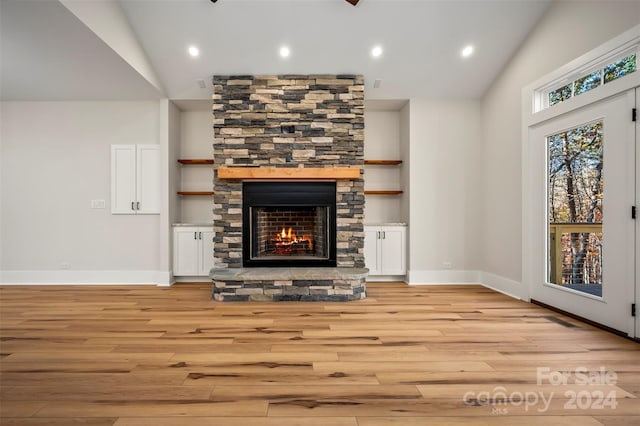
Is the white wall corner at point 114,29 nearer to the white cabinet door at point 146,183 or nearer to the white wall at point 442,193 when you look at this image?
the white cabinet door at point 146,183

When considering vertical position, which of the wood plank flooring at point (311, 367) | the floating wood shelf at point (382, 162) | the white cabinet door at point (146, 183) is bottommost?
the wood plank flooring at point (311, 367)

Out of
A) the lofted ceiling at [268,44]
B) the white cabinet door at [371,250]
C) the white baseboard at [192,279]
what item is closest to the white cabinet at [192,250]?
the white baseboard at [192,279]

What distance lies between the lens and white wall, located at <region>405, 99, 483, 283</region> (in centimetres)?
511

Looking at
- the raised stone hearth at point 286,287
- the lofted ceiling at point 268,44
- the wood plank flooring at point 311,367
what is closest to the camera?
the wood plank flooring at point 311,367

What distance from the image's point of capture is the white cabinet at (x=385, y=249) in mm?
5145

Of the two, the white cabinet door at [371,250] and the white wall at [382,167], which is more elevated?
the white wall at [382,167]

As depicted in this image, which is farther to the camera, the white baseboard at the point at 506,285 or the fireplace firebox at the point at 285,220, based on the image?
the fireplace firebox at the point at 285,220

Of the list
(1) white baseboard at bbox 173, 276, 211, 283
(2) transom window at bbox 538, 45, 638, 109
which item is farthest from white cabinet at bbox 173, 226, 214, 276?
(2) transom window at bbox 538, 45, 638, 109

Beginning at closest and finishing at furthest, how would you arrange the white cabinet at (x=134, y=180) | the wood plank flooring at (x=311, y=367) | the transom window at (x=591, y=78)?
the wood plank flooring at (x=311, y=367)
the transom window at (x=591, y=78)
the white cabinet at (x=134, y=180)

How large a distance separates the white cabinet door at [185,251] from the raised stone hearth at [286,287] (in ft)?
3.72

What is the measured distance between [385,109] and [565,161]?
2.70m

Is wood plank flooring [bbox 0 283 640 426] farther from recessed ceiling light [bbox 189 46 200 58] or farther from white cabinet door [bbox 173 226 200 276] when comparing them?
recessed ceiling light [bbox 189 46 200 58]

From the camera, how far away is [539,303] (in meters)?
3.88

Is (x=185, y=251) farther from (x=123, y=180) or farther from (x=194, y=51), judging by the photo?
(x=194, y=51)
